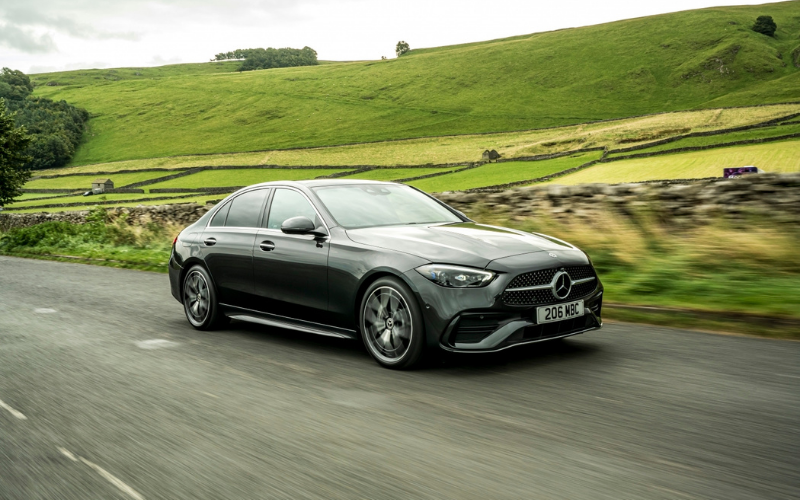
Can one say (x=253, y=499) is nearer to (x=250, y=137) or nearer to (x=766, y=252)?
(x=766, y=252)

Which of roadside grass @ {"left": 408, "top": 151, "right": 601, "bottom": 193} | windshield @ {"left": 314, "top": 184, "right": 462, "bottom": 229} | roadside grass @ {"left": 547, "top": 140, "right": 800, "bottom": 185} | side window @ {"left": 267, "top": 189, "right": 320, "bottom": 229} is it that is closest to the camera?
windshield @ {"left": 314, "top": 184, "right": 462, "bottom": 229}

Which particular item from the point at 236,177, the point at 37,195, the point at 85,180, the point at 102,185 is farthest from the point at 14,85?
the point at 236,177

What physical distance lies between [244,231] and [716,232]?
5.93 metres

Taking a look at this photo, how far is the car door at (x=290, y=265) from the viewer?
21.0ft

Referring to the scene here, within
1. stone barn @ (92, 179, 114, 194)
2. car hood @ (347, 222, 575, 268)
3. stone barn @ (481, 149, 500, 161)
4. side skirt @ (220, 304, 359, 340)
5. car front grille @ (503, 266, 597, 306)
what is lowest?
side skirt @ (220, 304, 359, 340)

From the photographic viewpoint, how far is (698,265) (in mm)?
9086

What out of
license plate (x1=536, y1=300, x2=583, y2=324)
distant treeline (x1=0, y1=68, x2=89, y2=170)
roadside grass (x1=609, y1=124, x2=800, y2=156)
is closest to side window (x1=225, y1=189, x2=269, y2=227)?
license plate (x1=536, y1=300, x2=583, y2=324)

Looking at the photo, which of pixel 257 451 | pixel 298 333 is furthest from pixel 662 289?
pixel 257 451

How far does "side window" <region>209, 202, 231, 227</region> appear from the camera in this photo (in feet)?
26.1

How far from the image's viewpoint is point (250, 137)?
11862 cm

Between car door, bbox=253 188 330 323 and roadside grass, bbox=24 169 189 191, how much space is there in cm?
8889

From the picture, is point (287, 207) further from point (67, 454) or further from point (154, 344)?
point (67, 454)

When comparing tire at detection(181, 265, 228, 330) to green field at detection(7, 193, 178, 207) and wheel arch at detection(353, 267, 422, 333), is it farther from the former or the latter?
green field at detection(7, 193, 178, 207)

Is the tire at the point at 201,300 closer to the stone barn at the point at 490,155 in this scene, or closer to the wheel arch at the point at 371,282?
the wheel arch at the point at 371,282
